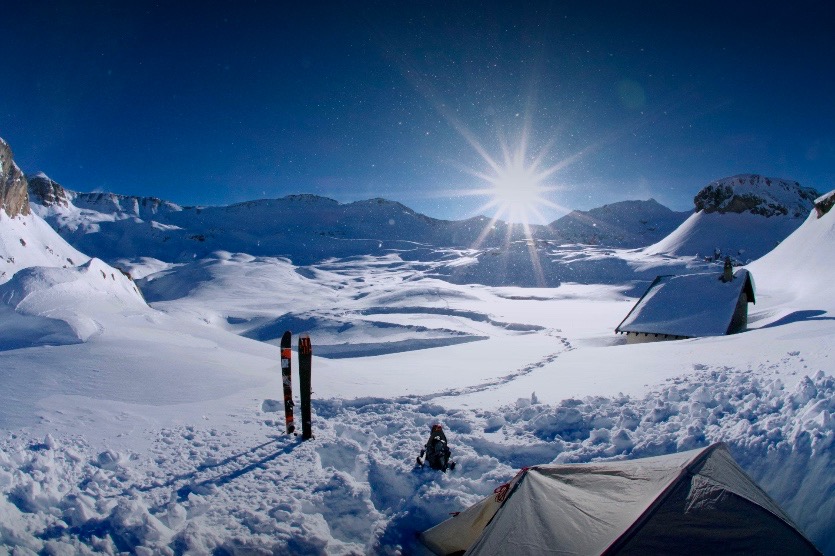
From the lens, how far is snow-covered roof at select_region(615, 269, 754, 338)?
23234 millimetres

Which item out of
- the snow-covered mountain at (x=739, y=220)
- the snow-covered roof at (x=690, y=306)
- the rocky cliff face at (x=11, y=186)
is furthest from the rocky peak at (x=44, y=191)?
the snow-covered roof at (x=690, y=306)

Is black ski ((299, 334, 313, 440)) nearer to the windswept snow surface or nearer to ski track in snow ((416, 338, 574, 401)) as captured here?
the windswept snow surface

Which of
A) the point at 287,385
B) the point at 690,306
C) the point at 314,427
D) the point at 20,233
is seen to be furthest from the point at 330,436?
the point at 20,233

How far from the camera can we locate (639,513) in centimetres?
405

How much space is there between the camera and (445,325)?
1534 inches

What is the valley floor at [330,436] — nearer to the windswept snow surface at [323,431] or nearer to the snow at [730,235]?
the windswept snow surface at [323,431]

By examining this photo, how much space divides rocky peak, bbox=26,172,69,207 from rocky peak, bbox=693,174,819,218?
8961 inches

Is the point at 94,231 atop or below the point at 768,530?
atop

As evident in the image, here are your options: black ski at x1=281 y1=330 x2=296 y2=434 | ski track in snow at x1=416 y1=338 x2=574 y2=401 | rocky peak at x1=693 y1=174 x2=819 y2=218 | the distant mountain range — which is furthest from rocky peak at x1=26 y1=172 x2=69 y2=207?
rocky peak at x1=693 y1=174 x2=819 y2=218

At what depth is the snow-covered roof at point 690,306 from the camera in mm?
23234

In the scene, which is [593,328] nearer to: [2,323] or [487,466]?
[487,466]

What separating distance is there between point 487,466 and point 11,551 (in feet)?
18.9

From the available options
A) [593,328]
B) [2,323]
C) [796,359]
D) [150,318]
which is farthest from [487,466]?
[593,328]

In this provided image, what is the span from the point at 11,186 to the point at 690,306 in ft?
235
